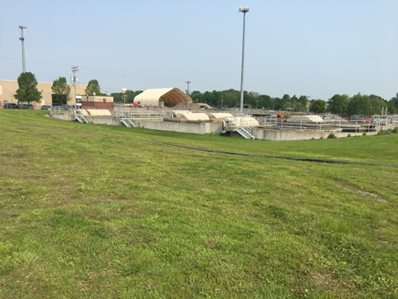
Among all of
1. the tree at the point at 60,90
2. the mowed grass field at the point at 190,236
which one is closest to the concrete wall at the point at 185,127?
the mowed grass field at the point at 190,236

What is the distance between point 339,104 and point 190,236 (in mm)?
111357

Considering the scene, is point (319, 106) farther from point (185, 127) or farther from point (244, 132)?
point (244, 132)

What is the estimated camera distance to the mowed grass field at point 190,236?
417cm

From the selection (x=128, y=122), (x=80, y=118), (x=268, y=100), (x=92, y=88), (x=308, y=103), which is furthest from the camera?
(x=268, y=100)

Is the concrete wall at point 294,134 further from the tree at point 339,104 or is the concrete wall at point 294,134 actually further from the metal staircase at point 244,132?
the tree at point 339,104

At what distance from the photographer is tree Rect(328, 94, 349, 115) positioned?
108 metres

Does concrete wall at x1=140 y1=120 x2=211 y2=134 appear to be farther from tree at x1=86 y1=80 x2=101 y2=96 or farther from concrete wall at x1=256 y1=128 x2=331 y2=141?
tree at x1=86 y1=80 x2=101 y2=96

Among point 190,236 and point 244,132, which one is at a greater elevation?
point 190,236

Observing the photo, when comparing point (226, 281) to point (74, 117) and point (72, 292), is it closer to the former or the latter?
point (72, 292)

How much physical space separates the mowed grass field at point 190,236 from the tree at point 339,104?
104645 mm

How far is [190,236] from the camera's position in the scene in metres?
5.32

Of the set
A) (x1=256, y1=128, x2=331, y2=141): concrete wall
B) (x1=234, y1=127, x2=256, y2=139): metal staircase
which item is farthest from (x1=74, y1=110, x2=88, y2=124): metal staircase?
(x1=256, y1=128, x2=331, y2=141): concrete wall

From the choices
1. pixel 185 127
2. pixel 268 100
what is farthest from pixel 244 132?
pixel 268 100

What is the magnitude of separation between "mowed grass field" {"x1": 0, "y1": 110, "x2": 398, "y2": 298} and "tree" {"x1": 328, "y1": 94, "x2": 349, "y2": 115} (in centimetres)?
10465
